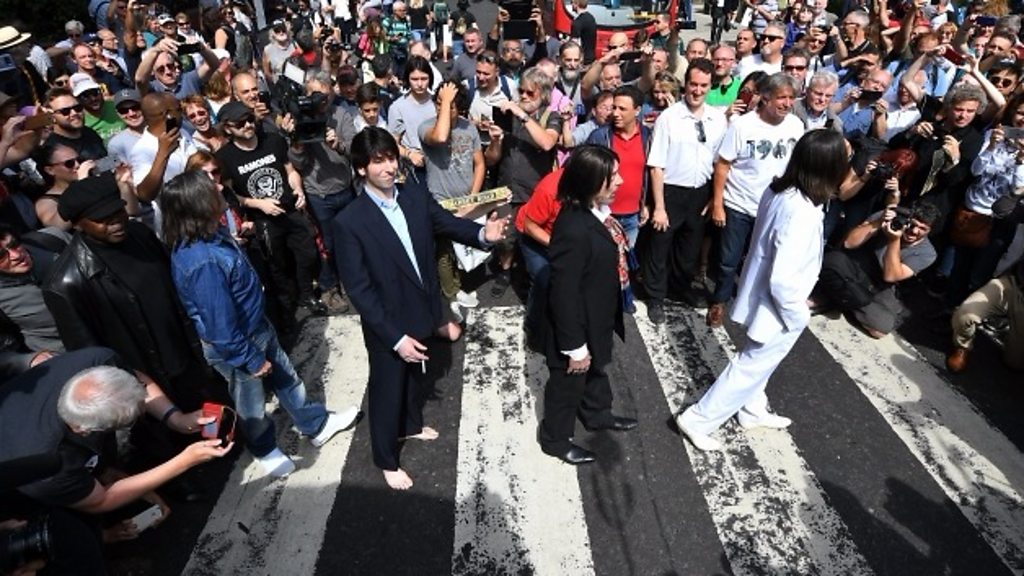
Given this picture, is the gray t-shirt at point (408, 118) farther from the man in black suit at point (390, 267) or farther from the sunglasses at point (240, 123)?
the man in black suit at point (390, 267)

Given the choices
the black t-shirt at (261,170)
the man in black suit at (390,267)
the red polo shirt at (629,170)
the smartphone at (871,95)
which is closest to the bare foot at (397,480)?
the man in black suit at (390,267)

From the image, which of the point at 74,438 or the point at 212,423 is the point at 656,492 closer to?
the point at 212,423

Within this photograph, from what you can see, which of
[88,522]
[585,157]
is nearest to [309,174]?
[585,157]

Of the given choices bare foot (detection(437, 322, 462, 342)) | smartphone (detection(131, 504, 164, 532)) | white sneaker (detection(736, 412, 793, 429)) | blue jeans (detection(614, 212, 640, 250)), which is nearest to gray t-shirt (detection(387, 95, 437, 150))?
bare foot (detection(437, 322, 462, 342))

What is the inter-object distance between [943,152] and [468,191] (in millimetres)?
4141

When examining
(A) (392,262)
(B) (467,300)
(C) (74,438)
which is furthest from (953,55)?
(C) (74,438)

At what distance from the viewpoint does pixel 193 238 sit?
127 inches

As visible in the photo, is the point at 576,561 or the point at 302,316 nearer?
the point at 576,561

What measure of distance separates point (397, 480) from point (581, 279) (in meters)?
1.78

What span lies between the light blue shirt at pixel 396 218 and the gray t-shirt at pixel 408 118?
2.59 m

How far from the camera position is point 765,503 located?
3.73 m

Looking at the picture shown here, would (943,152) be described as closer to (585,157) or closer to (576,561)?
(585,157)

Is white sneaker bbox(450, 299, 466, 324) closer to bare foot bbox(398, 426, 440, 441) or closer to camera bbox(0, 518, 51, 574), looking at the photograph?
bare foot bbox(398, 426, 440, 441)

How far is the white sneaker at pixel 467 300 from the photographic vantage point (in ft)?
19.5
